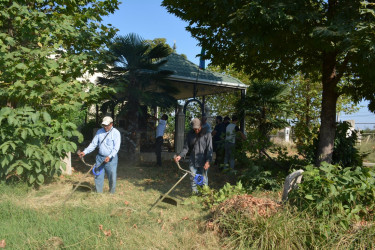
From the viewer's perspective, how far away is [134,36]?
10414mm

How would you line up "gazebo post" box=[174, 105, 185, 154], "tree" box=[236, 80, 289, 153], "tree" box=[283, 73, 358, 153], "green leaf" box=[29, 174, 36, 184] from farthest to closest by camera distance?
1. "tree" box=[283, 73, 358, 153]
2. "tree" box=[236, 80, 289, 153]
3. "gazebo post" box=[174, 105, 185, 154]
4. "green leaf" box=[29, 174, 36, 184]

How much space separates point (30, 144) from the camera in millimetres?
6363

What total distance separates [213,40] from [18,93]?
13.9ft

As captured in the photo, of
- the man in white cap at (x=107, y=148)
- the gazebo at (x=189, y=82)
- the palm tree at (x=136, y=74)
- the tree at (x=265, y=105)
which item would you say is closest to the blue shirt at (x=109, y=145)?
the man in white cap at (x=107, y=148)

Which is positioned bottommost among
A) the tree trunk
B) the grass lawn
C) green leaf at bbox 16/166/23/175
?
the grass lawn

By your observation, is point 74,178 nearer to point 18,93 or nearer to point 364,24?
point 18,93

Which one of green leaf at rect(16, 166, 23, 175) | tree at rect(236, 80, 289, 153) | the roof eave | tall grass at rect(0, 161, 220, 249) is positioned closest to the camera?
tall grass at rect(0, 161, 220, 249)

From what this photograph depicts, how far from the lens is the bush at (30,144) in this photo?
584 cm

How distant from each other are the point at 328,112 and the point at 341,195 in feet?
11.5

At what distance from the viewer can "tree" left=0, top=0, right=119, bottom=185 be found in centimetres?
→ 600

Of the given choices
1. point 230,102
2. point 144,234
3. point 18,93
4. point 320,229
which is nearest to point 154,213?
point 144,234

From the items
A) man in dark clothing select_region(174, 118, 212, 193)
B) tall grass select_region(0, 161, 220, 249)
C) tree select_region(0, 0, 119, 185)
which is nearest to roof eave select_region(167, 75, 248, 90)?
tree select_region(0, 0, 119, 185)

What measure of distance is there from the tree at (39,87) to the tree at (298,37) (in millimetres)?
2648

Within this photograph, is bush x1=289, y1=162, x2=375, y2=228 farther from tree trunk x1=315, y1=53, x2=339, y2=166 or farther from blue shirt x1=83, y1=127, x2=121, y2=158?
Result: blue shirt x1=83, y1=127, x2=121, y2=158
